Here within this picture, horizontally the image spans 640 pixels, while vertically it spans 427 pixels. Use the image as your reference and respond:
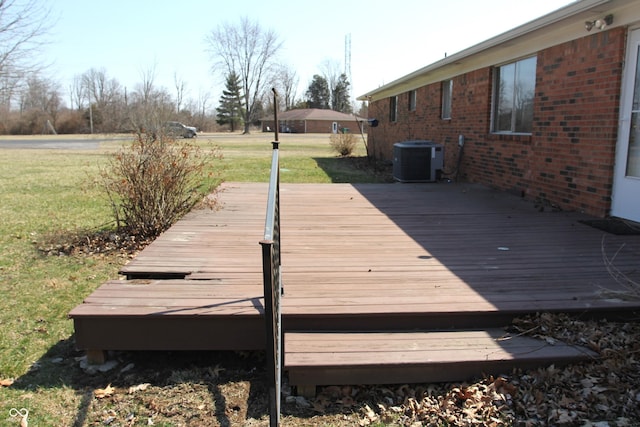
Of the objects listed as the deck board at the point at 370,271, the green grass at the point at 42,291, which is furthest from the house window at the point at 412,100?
the green grass at the point at 42,291

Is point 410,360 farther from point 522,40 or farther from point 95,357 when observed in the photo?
point 522,40

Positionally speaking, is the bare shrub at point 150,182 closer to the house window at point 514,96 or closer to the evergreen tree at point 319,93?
the house window at point 514,96

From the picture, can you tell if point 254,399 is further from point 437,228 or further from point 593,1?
point 593,1

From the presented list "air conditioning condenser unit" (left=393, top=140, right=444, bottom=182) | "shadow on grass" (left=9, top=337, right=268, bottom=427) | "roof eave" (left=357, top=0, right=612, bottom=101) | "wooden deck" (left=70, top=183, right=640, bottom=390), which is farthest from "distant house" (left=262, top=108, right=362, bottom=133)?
"shadow on grass" (left=9, top=337, right=268, bottom=427)

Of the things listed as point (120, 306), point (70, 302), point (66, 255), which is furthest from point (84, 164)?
point (120, 306)

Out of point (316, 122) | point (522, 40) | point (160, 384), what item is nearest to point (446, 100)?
point (522, 40)

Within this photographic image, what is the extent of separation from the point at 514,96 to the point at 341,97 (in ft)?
246

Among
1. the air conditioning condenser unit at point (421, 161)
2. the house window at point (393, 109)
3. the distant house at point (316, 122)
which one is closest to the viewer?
the air conditioning condenser unit at point (421, 161)

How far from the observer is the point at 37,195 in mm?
10016

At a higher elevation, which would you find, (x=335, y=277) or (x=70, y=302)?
(x=335, y=277)

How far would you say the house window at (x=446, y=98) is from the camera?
11.4 m

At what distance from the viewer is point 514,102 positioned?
26.9 ft

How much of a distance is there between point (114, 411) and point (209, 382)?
0.55 meters

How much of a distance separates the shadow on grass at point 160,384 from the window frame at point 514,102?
20.2ft
